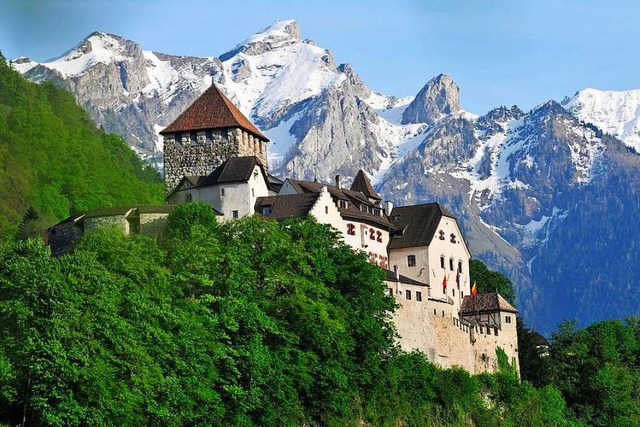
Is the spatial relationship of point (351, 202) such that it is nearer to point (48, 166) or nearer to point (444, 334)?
point (444, 334)

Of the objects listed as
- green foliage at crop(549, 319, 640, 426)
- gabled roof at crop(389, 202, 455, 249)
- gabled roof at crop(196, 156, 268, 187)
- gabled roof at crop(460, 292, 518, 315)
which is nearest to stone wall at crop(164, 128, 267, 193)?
gabled roof at crop(196, 156, 268, 187)

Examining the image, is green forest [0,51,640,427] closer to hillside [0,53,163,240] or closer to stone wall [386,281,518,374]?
stone wall [386,281,518,374]

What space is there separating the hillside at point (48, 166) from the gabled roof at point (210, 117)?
51.5 feet

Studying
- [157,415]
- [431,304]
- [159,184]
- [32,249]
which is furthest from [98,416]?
[159,184]

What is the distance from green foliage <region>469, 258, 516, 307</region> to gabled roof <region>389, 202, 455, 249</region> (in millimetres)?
13208

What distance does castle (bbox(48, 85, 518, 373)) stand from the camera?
302 feet

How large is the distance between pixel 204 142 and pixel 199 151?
2.65ft

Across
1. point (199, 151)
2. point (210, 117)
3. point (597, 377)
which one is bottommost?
point (597, 377)

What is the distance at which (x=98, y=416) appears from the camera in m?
61.0

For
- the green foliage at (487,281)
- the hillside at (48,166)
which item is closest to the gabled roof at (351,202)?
the green foliage at (487,281)

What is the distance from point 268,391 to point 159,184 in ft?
264

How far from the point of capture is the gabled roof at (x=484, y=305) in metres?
101

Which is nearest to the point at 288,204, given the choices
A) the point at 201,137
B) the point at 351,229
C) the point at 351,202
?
the point at 351,229

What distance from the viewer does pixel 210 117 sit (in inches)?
4050
